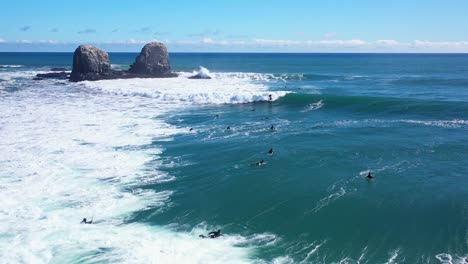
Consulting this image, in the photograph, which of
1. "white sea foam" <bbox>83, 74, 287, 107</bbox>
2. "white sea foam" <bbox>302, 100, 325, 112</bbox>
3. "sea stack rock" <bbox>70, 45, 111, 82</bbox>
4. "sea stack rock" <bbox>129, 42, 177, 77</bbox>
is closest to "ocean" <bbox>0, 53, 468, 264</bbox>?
"white sea foam" <bbox>302, 100, 325, 112</bbox>

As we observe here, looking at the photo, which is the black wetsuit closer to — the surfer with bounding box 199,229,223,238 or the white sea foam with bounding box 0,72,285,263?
the surfer with bounding box 199,229,223,238

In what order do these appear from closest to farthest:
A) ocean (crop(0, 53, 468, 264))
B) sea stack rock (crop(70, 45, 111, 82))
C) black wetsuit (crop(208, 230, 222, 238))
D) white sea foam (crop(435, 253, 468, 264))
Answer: white sea foam (crop(435, 253, 468, 264))
ocean (crop(0, 53, 468, 264))
black wetsuit (crop(208, 230, 222, 238))
sea stack rock (crop(70, 45, 111, 82))

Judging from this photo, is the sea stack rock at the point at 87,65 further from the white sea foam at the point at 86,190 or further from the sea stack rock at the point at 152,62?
the white sea foam at the point at 86,190

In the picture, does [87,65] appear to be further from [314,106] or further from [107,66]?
[314,106]

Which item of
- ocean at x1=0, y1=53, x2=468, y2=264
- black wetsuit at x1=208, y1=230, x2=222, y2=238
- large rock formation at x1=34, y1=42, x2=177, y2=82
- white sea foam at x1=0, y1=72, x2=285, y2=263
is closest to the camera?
white sea foam at x1=0, y1=72, x2=285, y2=263

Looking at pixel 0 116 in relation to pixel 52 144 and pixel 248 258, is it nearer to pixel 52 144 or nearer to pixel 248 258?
pixel 52 144

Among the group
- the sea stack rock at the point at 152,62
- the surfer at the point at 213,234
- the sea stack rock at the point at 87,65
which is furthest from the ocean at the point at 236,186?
the sea stack rock at the point at 152,62

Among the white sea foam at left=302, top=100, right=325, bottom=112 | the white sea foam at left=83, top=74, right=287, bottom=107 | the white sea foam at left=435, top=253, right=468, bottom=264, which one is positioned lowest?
the white sea foam at left=435, top=253, right=468, bottom=264
